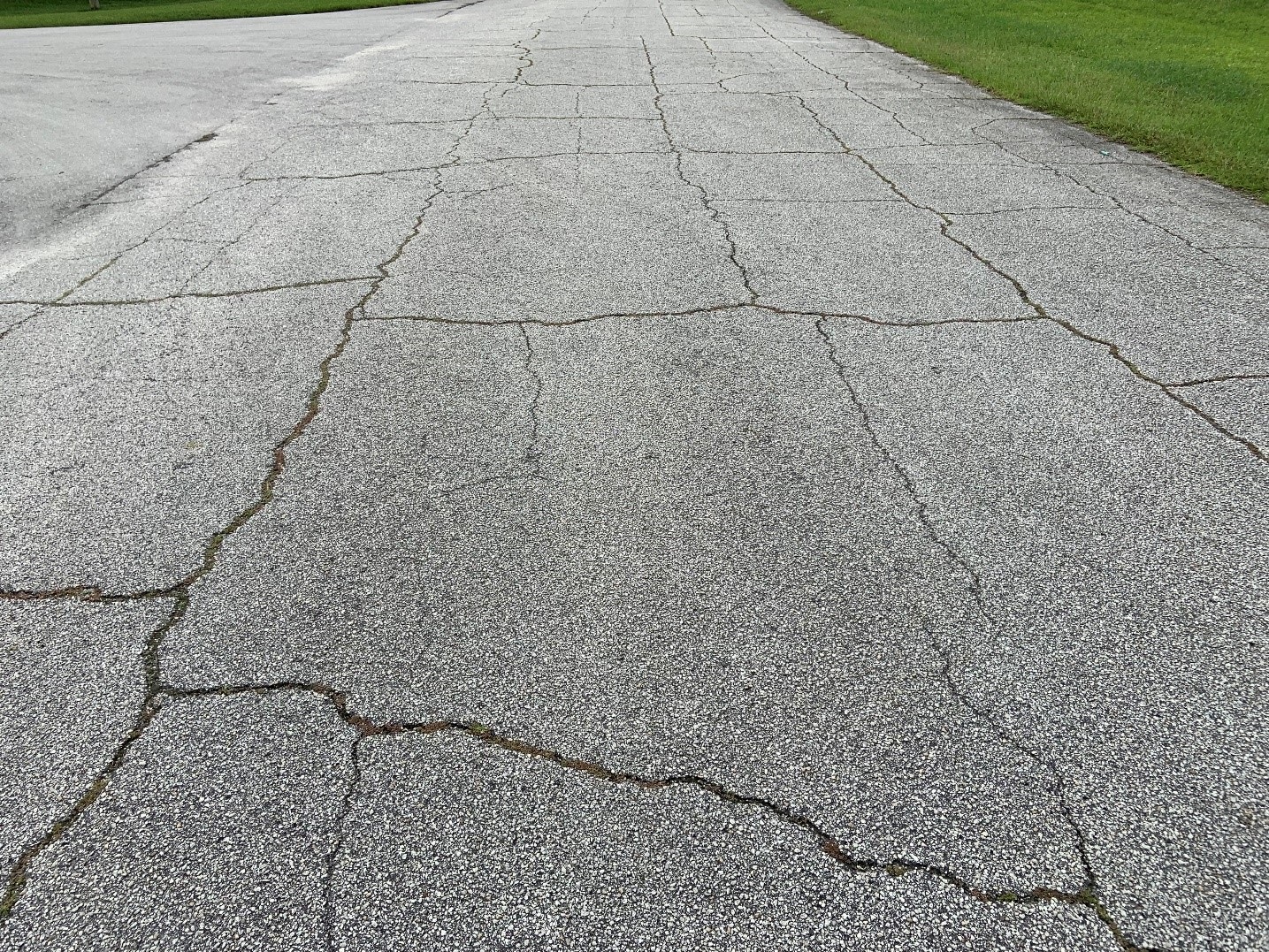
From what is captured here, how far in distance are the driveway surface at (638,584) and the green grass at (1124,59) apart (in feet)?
9.14

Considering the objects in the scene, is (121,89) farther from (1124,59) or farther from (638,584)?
(1124,59)

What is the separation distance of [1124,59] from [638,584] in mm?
13632

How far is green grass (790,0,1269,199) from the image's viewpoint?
827cm

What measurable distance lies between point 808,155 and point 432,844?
7.38 metres

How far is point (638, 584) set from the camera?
9.47 feet

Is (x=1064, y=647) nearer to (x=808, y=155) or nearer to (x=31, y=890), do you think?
(x=31, y=890)

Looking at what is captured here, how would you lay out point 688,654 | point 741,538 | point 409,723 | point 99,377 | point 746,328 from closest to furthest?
point 409,723 < point 688,654 < point 741,538 < point 99,377 < point 746,328

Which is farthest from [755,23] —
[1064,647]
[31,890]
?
[31,890]

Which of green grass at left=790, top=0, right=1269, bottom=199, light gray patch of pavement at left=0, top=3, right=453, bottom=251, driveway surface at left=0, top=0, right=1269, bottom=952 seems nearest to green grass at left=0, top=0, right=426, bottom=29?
light gray patch of pavement at left=0, top=3, right=453, bottom=251

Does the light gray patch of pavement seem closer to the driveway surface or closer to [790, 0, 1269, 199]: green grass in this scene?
the driveway surface

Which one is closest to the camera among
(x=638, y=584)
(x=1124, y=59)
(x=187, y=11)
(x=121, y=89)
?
(x=638, y=584)

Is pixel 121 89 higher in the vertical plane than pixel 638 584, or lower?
higher

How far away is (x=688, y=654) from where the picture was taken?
2588mm

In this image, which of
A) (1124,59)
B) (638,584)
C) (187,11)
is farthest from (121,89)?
(1124,59)
